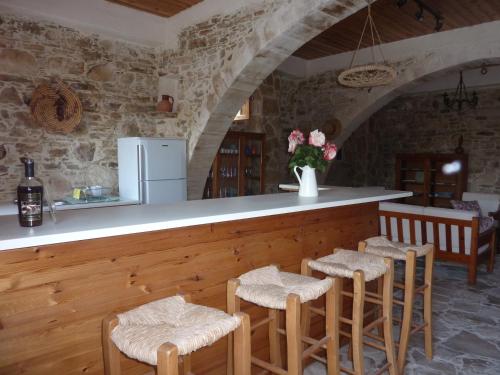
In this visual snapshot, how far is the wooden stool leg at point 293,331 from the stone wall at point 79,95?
12.3ft

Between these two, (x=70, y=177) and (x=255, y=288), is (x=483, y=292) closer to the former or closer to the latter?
(x=255, y=288)

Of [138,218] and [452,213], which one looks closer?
[138,218]

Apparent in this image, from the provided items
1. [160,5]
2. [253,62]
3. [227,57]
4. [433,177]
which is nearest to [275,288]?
[253,62]

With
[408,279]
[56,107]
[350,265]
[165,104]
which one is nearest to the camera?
[350,265]

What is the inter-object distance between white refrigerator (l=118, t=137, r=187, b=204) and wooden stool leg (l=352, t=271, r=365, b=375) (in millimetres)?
3016

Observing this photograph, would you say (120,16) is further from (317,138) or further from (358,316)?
(358,316)

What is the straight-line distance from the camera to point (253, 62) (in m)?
4.29

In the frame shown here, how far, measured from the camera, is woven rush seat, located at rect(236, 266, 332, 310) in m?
1.77

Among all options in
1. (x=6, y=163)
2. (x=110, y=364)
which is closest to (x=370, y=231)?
(x=110, y=364)

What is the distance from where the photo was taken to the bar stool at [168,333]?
1.29 meters

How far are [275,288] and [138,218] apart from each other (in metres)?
0.71

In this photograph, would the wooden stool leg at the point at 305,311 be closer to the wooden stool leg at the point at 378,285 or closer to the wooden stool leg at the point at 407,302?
the wooden stool leg at the point at 378,285

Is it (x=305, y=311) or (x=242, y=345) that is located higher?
(x=242, y=345)

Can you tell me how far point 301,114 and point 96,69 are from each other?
3525 mm
